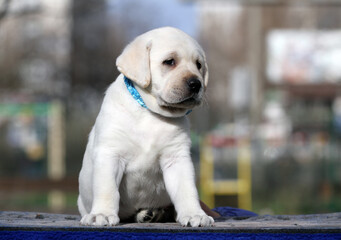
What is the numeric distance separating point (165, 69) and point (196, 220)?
3.13 ft

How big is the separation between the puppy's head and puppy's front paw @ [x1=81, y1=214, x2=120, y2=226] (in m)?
0.74

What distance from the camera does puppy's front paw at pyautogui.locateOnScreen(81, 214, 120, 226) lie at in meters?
3.55

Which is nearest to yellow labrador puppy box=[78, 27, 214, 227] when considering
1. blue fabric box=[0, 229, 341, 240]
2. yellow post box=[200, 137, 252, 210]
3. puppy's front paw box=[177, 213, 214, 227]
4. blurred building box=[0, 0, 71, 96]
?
puppy's front paw box=[177, 213, 214, 227]

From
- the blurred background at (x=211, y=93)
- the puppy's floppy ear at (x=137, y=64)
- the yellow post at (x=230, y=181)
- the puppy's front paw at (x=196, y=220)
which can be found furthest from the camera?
the blurred background at (x=211, y=93)

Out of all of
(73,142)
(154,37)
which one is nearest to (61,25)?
(73,142)

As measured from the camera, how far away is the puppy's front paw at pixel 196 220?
11.6ft

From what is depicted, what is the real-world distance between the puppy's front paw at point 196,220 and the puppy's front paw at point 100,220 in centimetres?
36

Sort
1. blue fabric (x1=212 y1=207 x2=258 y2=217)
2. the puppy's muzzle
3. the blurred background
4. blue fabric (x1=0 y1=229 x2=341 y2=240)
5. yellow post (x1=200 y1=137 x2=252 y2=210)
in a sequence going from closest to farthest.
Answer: blue fabric (x1=0 y1=229 x2=341 y2=240), the puppy's muzzle, blue fabric (x1=212 y1=207 x2=258 y2=217), yellow post (x1=200 y1=137 x2=252 y2=210), the blurred background

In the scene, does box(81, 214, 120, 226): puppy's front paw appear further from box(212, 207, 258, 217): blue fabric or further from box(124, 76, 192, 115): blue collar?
box(212, 207, 258, 217): blue fabric

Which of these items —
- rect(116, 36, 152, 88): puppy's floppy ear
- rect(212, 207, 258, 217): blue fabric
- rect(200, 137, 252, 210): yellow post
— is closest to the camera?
rect(116, 36, 152, 88): puppy's floppy ear

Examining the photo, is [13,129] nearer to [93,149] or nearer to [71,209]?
[71,209]

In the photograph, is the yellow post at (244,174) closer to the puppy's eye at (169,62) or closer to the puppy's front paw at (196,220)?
the puppy's eye at (169,62)

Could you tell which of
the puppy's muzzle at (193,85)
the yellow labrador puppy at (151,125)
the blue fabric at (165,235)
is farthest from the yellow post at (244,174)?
the blue fabric at (165,235)

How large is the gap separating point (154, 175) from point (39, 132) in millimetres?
14532
